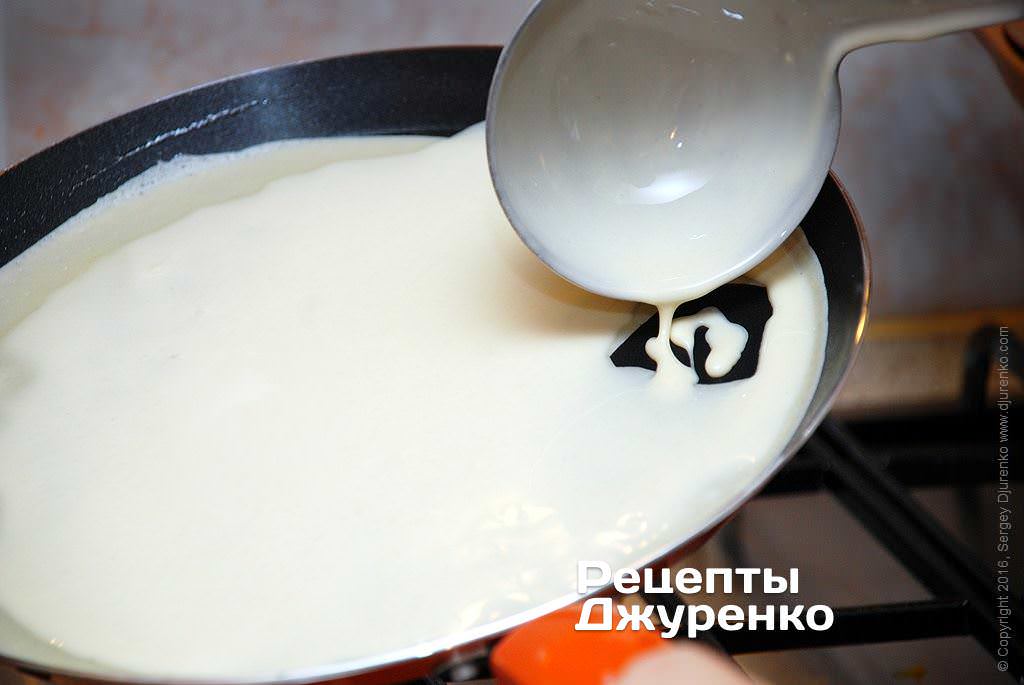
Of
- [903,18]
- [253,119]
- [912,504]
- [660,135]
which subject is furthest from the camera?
[253,119]

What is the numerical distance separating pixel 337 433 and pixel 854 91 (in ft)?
2.43

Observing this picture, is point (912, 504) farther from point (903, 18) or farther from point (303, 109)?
point (303, 109)

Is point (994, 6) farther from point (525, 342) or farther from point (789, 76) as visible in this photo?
point (525, 342)

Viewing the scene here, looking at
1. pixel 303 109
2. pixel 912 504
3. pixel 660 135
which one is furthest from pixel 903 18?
pixel 303 109

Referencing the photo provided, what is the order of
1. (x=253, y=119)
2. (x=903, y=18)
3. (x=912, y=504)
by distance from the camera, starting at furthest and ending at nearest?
(x=253, y=119) → (x=912, y=504) → (x=903, y=18)

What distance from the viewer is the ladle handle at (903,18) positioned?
1.76 ft

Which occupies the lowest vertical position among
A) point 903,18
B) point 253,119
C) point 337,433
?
point 337,433

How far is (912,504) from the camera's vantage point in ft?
2.63

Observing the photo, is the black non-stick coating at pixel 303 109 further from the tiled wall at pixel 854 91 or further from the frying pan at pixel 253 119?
the tiled wall at pixel 854 91

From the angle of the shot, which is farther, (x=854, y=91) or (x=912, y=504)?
(x=854, y=91)

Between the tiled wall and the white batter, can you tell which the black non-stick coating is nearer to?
the white batter

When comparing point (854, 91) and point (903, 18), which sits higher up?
point (854, 91)

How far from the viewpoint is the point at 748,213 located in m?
0.67

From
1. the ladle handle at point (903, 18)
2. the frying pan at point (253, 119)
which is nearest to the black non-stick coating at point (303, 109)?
the frying pan at point (253, 119)
